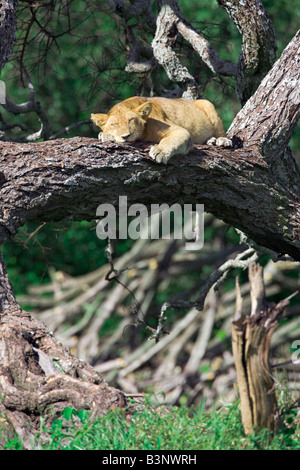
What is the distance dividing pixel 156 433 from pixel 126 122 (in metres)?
1.60

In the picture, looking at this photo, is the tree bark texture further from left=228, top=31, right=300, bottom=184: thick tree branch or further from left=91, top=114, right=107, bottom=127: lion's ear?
left=91, top=114, right=107, bottom=127: lion's ear

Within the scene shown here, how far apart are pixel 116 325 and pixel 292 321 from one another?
2245mm

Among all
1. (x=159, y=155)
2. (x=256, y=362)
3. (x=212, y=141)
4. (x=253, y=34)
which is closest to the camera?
(x=256, y=362)

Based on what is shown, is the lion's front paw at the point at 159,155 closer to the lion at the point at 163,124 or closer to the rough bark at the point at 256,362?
the lion at the point at 163,124

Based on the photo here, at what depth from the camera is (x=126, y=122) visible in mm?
3270

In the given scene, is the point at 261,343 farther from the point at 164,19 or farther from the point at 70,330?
the point at 70,330


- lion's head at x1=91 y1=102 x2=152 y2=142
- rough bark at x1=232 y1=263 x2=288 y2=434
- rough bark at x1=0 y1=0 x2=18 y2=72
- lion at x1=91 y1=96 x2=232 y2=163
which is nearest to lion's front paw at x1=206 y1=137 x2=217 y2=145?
lion at x1=91 y1=96 x2=232 y2=163

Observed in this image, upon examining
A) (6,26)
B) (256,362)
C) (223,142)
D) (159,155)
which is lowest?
(256,362)

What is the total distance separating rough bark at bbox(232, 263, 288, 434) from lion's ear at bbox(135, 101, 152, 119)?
52.4 inches

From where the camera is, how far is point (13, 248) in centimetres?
789

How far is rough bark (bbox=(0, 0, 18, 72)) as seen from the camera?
357 centimetres

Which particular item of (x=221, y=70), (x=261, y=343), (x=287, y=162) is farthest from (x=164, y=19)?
(x=261, y=343)

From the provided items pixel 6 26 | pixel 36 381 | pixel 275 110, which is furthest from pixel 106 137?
pixel 36 381

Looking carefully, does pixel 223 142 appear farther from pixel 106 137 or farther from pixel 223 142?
pixel 106 137
